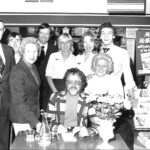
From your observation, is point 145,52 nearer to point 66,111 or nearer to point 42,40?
point 42,40

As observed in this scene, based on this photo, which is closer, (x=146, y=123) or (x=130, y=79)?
(x=130, y=79)

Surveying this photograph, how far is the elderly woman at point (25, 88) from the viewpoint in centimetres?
321

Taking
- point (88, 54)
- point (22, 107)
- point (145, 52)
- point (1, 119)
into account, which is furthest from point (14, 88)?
point (145, 52)

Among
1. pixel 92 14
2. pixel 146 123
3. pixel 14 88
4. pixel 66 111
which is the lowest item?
pixel 146 123

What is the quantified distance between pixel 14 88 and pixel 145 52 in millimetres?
2970

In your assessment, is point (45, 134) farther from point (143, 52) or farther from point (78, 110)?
point (143, 52)

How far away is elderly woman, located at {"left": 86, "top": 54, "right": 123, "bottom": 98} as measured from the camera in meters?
3.58

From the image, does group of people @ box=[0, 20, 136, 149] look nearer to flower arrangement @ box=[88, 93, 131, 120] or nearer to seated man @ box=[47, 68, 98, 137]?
seated man @ box=[47, 68, 98, 137]

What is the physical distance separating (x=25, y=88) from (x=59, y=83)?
1.24 m

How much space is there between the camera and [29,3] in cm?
647

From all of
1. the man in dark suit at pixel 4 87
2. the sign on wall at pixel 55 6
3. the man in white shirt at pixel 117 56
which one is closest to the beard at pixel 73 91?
the man in dark suit at pixel 4 87

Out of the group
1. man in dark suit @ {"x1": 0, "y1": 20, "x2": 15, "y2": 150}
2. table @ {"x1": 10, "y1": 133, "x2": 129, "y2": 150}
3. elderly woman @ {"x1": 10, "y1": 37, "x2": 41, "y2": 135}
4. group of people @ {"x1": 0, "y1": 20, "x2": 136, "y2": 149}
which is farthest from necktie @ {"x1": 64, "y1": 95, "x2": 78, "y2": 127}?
man in dark suit @ {"x1": 0, "y1": 20, "x2": 15, "y2": 150}

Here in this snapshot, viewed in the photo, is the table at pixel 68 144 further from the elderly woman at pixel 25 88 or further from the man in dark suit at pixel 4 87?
the man in dark suit at pixel 4 87

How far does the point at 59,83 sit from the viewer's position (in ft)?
14.8
